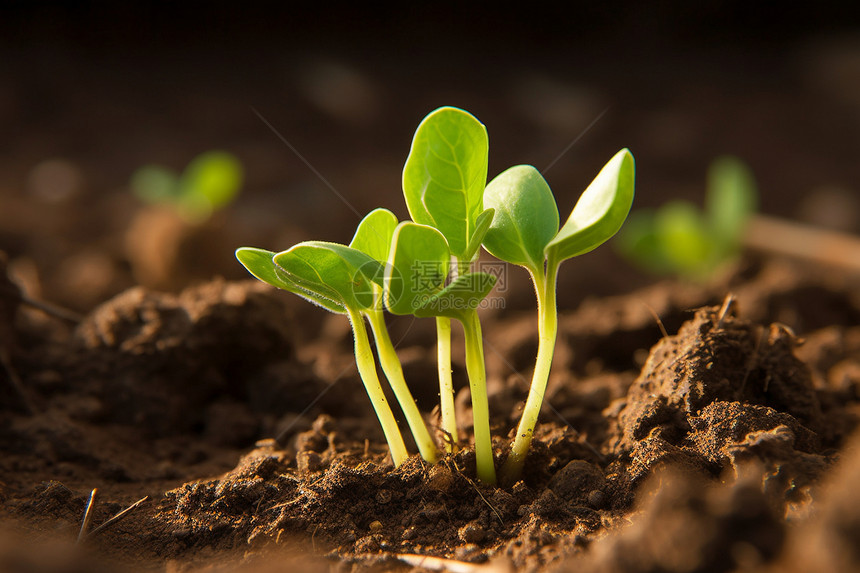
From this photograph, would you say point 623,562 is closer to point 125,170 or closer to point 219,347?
point 219,347

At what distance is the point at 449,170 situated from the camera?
96cm

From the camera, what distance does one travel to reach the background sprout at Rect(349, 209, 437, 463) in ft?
3.33

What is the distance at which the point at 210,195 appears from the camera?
3.09 metres

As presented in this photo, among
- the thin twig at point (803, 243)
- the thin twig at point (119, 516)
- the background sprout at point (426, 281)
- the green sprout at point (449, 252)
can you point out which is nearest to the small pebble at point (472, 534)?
the green sprout at point (449, 252)

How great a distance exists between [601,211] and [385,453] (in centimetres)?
68

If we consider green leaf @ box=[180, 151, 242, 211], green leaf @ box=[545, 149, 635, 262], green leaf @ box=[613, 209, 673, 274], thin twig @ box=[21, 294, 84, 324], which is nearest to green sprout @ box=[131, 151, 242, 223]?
green leaf @ box=[180, 151, 242, 211]

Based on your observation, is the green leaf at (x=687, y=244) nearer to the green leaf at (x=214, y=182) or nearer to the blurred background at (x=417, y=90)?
the blurred background at (x=417, y=90)

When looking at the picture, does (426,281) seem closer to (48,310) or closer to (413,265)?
(413,265)

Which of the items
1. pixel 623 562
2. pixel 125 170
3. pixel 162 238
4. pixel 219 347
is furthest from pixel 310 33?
pixel 623 562

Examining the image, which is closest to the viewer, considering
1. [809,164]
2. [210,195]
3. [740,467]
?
[740,467]

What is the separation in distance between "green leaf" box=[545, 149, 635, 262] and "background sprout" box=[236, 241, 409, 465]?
12.2 inches

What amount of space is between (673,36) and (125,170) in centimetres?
453

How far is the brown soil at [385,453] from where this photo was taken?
0.78 meters

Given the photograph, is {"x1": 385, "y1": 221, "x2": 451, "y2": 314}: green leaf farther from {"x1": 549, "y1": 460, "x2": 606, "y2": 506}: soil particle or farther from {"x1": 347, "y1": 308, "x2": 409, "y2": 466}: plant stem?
{"x1": 549, "y1": 460, "x2": 606, "y2": 506}: soil particle
